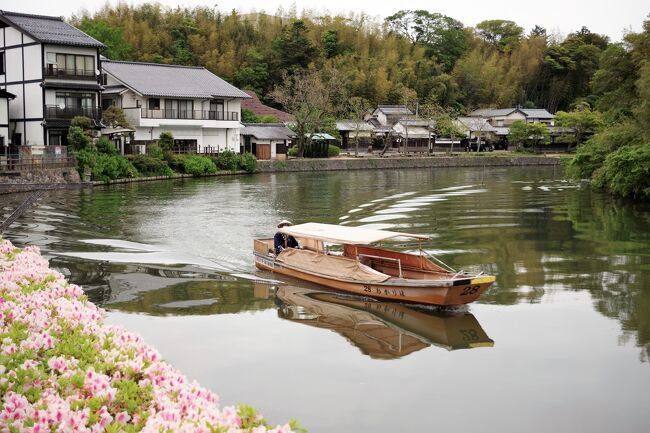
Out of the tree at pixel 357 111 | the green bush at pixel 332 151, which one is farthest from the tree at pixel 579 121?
the green bush at pixel 332 151

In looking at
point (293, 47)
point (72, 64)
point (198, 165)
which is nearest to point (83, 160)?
point (72, 64)

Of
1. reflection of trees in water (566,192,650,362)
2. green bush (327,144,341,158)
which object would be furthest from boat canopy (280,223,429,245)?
green bush (327,144,341,158)

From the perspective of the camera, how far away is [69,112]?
4766 cm

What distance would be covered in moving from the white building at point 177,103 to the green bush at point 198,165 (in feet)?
13.6

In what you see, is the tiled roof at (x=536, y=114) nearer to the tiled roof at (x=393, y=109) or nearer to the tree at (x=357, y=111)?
the tiled roof at (x=393, y=109)

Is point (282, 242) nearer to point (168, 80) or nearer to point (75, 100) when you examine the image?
point (75, 100)

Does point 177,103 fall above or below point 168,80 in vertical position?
below

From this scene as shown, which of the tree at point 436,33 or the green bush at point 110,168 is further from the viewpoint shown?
the tree at point 436,33

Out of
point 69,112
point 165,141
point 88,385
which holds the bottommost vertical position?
point 88,385

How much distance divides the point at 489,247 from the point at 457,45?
86655mm

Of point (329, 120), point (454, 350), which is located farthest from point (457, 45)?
point (454, 350)

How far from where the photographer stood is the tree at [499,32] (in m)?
117

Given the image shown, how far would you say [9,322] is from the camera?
9.32m

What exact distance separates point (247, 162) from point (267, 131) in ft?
26.6
